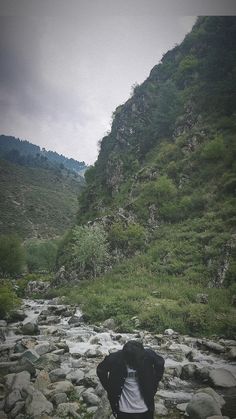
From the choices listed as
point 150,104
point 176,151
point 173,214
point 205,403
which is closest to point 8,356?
point 205,403

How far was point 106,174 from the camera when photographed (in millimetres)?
62781

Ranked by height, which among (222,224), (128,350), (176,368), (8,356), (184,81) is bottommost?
(8,356)

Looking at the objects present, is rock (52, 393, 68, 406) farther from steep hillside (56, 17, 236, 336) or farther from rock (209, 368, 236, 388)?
steep hillside (56, 17, 236, 336)

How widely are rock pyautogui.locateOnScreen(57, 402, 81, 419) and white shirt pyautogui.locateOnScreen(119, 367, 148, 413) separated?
391cm

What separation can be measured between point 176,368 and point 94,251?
96.2ft

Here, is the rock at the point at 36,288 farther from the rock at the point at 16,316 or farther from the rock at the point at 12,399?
the rock at the point at 12,399

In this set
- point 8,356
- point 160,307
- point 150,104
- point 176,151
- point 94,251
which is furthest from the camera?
point 150,104

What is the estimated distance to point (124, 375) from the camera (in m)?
4.85

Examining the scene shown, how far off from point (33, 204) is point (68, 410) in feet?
396

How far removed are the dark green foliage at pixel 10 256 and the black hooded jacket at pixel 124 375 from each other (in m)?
62.0

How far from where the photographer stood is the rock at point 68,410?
314 inches

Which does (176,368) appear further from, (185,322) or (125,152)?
(125,152)

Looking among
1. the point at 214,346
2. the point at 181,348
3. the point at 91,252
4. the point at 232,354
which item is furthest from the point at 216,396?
the point at 91,252

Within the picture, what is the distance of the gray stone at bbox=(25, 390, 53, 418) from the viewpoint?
309 inches
